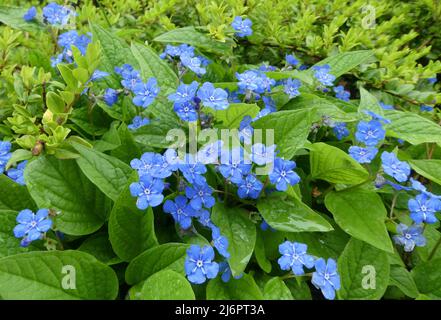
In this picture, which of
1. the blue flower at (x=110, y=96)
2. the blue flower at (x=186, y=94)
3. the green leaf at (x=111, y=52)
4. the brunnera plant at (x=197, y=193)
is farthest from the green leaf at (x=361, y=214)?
the green leaf at (x=111, y=52)

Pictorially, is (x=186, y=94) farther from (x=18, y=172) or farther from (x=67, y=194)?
(x=18, y=172)

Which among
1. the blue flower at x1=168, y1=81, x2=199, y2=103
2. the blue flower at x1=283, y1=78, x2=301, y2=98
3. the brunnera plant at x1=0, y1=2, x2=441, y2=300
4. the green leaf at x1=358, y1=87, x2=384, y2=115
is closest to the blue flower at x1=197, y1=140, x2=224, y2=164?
the brunnera plant at x1=0, y1=2, x2=441, y2=300

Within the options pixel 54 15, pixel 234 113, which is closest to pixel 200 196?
pixel 234 113

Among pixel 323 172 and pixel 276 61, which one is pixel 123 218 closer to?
pixel 323 172

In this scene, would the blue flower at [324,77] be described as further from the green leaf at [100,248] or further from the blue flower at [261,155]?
the green leaf at [100,248]

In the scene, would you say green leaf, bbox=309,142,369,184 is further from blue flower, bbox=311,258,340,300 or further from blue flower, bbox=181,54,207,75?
blue flower, bbox=181,54,207,75
